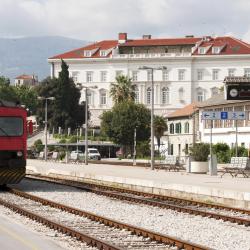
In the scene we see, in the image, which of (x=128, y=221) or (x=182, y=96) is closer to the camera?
(x=128, y=221)

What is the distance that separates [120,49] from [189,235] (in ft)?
525

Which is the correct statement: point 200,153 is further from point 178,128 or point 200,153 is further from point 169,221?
point 178,128

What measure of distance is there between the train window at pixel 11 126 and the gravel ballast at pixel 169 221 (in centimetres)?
254

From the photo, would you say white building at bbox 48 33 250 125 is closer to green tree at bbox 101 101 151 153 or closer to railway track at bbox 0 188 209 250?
green tree at bbox 101 101 151 153

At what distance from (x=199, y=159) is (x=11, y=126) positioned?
27.6 meters

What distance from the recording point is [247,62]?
169375 mm

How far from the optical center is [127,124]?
4564 inches

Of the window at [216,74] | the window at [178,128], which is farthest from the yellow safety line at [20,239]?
the window at [216,74]

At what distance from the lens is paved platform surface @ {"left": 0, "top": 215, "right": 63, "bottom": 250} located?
13.9 m

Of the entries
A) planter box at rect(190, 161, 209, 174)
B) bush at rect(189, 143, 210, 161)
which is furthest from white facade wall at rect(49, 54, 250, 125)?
planter box at rect(190, 161, 209, 174)

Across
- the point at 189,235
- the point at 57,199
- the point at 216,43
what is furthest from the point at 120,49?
the point at 189,235

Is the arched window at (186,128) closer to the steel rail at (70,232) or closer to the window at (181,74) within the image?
the window at (181,74)

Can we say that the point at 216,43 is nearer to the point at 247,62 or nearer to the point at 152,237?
the point at 247,62

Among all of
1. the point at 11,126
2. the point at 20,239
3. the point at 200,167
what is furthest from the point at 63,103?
the point at 20,239
